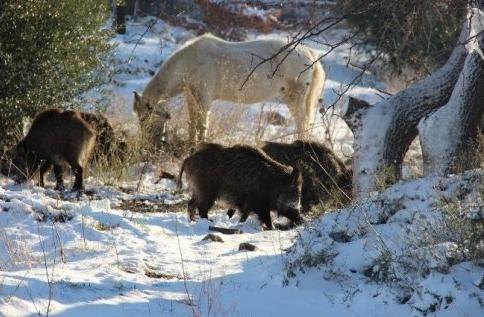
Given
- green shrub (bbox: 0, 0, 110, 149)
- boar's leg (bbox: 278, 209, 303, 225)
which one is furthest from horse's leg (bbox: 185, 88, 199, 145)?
boar's leg (bbox: 278, 209, 303, 225)

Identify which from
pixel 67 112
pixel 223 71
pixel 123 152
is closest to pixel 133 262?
pixel 67 112

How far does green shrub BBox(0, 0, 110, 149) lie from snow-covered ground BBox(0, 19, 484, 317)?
119 inches

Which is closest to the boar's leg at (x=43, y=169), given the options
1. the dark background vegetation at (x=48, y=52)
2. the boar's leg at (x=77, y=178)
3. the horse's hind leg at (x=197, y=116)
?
the boar's leg at (x=77, y=178)

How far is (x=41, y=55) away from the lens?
10648 millimetres

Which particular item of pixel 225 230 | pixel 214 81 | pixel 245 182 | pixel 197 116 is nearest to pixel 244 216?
pixel 245 182

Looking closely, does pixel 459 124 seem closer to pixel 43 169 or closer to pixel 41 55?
pixel 43 169

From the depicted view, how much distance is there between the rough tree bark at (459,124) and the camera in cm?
745

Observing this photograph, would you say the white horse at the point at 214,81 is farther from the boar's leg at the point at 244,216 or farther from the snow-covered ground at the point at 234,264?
the snow-covered ground at the point at 234,264

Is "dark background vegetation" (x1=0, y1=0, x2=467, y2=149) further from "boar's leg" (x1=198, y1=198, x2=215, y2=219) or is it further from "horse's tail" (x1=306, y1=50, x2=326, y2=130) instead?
"horse's tail" (x1=306, y1=50, x2=326, y2=130)

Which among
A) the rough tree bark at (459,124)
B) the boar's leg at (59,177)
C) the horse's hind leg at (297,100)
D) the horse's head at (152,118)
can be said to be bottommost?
the boar's leg at (59,177)

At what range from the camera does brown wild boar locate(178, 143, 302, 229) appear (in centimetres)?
806

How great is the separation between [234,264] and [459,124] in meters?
2.88

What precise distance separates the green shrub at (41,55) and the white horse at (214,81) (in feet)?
4.44

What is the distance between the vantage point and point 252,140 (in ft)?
41.5
